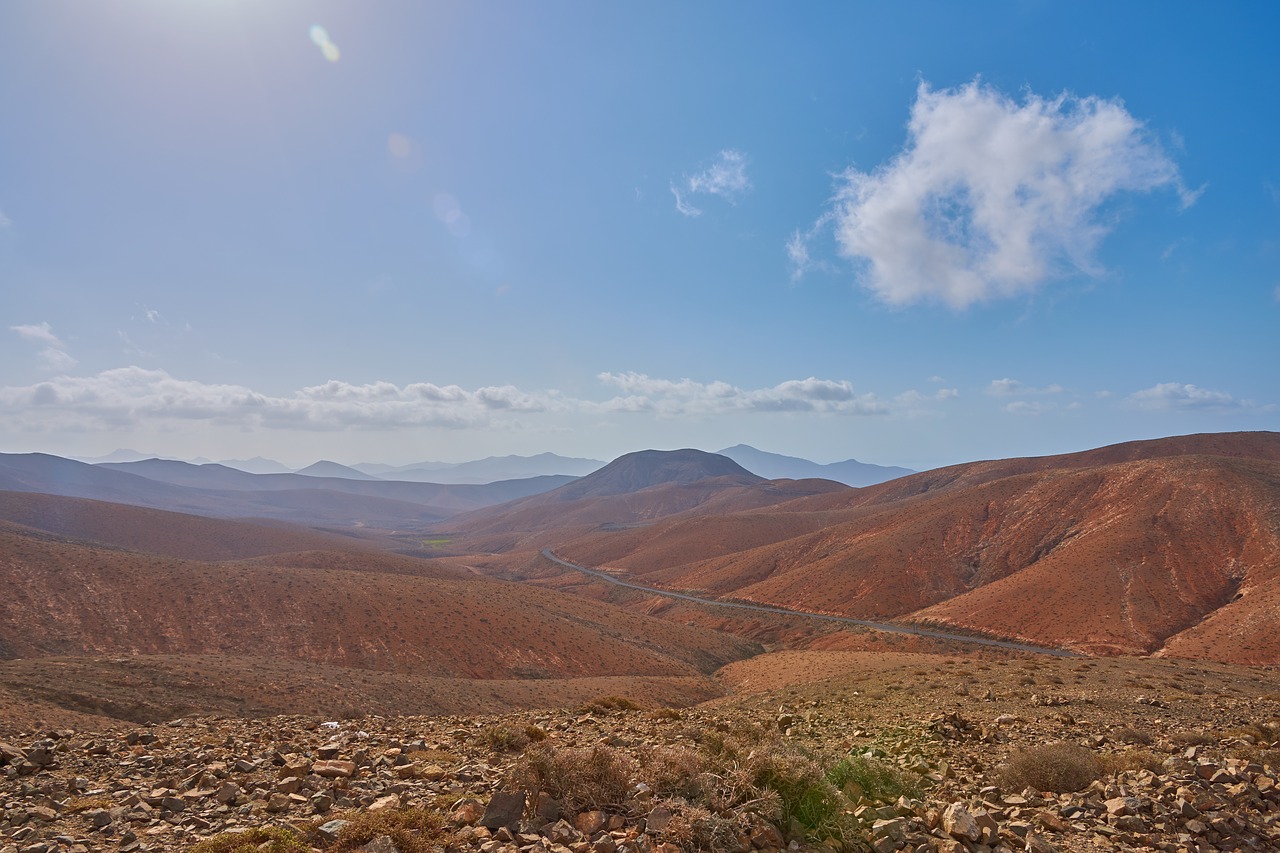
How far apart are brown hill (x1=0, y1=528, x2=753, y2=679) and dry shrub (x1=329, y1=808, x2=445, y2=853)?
32.9 metres

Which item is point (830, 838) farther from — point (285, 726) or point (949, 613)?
point (949, 613)

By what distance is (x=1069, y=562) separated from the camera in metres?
64.4

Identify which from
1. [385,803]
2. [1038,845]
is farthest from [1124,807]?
[385,803]

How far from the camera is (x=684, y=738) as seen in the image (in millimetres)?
12773

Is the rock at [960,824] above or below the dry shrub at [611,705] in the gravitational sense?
above

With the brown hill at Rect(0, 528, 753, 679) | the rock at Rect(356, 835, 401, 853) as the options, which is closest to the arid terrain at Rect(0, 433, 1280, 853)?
the rock at Rect(356, 835, 401, 853)

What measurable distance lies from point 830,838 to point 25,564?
189ft

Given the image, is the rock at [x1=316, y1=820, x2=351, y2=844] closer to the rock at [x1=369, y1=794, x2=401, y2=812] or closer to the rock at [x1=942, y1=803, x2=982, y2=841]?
the rock at [x1=369, y1=794, x2=401, y2=812]

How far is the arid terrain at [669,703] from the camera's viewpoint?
8023 millimetres

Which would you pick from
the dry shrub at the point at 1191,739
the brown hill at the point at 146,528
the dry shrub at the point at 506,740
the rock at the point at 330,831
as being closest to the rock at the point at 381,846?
the rock at the point at 330,831

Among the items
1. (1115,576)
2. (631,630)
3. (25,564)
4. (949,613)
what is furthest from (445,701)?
(1115,576)

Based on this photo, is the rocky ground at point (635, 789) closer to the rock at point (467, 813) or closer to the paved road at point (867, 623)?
the rock at point (467, 813)

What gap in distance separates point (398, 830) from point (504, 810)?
4.16 ft

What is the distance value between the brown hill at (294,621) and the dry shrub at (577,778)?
108 ft
